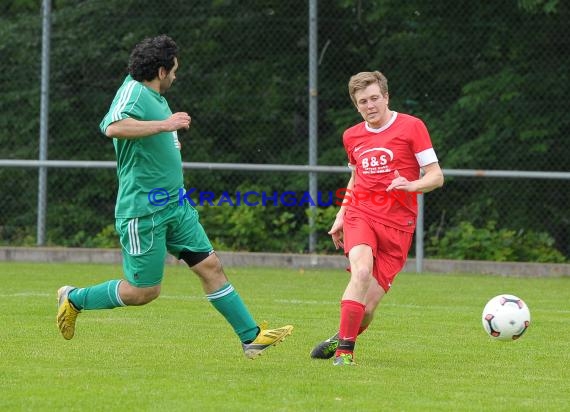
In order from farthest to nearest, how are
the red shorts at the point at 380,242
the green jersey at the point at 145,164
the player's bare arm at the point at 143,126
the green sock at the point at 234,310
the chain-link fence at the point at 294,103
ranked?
the chain-link fence at the point at 294,103, the red shorts at the point at 380,242, the green sock at the point at 234,310, the green jersey at the point at 145,164, the player's bare arm at the point at 143,126

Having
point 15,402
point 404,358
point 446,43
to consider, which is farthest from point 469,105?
point 15,402

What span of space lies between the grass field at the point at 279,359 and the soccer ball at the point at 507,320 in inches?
7.0

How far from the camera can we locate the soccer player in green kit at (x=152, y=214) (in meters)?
7.39

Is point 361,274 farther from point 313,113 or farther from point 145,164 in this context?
point 313,113

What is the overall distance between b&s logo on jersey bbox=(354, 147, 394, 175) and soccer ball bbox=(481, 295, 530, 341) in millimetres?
1098

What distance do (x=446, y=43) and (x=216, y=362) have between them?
1016 cm

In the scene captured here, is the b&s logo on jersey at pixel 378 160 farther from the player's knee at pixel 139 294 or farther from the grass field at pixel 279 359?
the player's knee at pixel 139 294

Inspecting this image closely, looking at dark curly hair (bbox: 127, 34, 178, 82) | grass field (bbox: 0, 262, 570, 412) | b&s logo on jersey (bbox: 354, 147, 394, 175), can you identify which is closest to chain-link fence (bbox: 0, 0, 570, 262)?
grass field (bbox: 0, 262, 570, 412)

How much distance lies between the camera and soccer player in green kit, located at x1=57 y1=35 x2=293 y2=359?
7395 mm

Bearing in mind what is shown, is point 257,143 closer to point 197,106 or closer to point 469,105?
point 197,106

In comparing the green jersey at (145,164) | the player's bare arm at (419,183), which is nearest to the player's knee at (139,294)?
the green jersey at (145,164)

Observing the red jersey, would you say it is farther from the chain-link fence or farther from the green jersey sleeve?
the chain-link fence

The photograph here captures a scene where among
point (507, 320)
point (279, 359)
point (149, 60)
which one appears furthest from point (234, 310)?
point (507, 320)

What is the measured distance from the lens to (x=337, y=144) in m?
16.7
